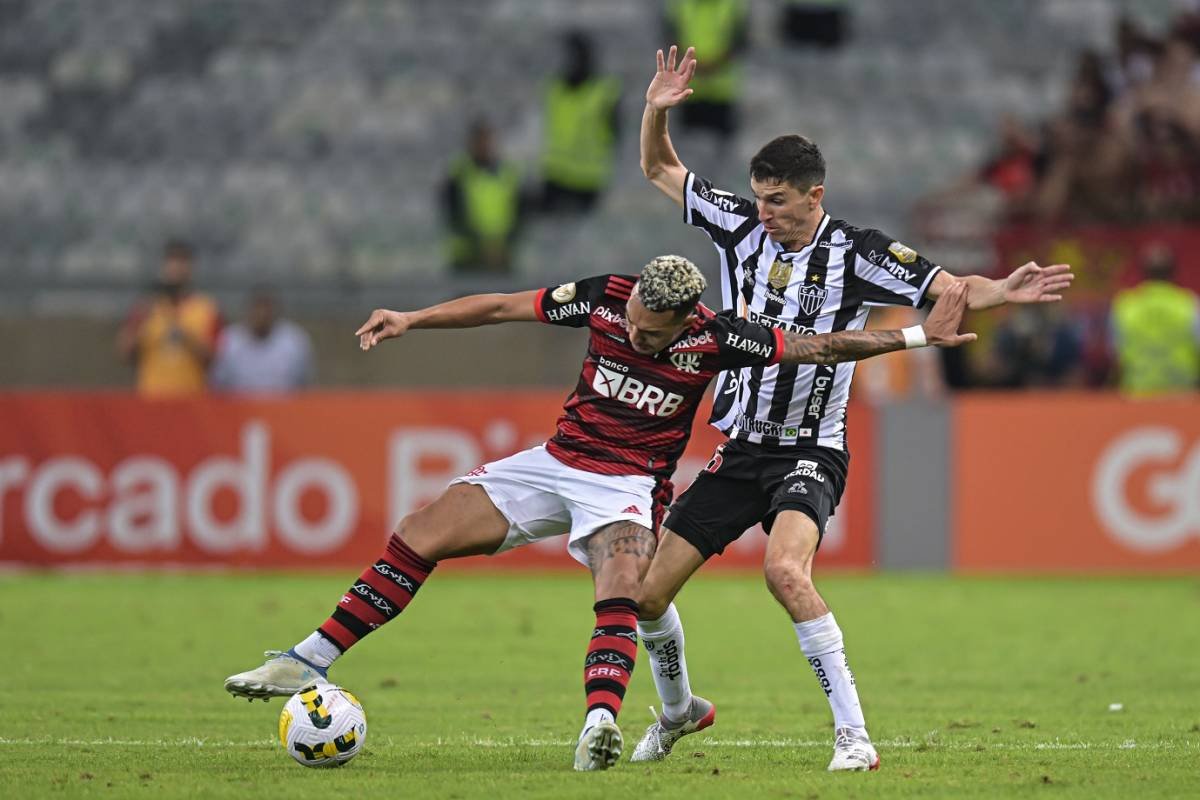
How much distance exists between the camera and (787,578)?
705cm

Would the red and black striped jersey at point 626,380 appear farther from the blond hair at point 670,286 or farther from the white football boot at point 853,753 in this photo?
the white football boot at point 853,753

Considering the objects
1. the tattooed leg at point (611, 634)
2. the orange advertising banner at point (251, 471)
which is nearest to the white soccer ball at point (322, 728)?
the tattooed leg at point (611, 634)

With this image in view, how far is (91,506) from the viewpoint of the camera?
49.8ft

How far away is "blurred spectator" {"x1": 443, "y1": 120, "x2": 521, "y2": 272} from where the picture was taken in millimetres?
18625

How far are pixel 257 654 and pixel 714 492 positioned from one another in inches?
157

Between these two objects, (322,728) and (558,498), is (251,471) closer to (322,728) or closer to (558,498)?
(558,498)

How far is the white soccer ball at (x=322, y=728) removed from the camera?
699cm

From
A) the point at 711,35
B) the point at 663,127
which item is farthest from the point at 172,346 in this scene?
the point at 663,127

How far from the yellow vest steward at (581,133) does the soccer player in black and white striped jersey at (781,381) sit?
11472 mm

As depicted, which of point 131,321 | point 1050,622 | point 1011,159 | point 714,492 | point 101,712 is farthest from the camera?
point 1011,159

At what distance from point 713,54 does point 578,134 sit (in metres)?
1.74

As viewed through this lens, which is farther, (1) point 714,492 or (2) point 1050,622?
(2) point 1050,622

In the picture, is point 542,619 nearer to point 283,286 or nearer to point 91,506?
point 91,506

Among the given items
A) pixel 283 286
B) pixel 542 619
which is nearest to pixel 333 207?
pixel 283 286
